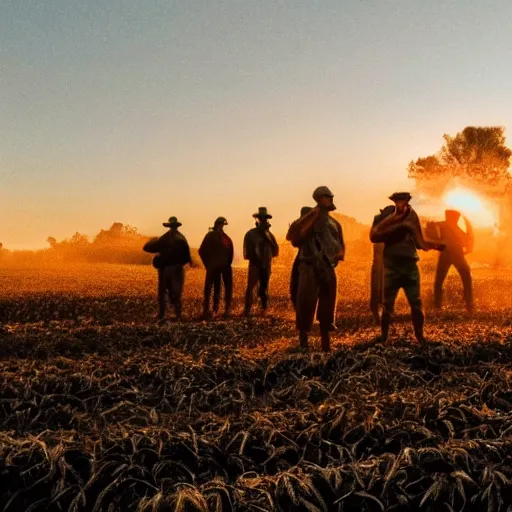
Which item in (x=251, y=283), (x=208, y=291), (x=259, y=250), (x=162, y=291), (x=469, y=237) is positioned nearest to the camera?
(x=162, y=291)

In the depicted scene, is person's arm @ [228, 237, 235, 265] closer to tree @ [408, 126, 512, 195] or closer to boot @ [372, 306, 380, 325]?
boot @ [372, 306, 380, 325]

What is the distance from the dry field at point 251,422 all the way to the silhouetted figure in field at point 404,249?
23.8 inches

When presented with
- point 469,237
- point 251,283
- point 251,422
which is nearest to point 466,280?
point 469,237

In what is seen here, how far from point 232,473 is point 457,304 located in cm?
1230

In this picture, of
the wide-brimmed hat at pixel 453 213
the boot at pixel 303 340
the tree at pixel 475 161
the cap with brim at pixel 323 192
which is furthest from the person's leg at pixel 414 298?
the tree at pixel 475 161

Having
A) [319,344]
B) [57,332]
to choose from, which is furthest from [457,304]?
[57,332]

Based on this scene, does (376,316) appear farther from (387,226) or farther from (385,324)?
(387,226)

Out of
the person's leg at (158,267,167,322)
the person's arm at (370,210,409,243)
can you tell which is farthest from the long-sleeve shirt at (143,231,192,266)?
the person's arm at (370,210,409,243)

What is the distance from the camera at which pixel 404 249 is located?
9078mm

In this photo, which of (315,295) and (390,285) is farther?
(390,285)

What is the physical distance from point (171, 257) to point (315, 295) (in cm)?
452

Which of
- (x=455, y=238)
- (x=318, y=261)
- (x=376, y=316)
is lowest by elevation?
(x=376, y=316)

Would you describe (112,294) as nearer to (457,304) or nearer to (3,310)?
(3,310)

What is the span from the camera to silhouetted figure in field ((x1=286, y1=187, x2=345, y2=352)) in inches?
340
